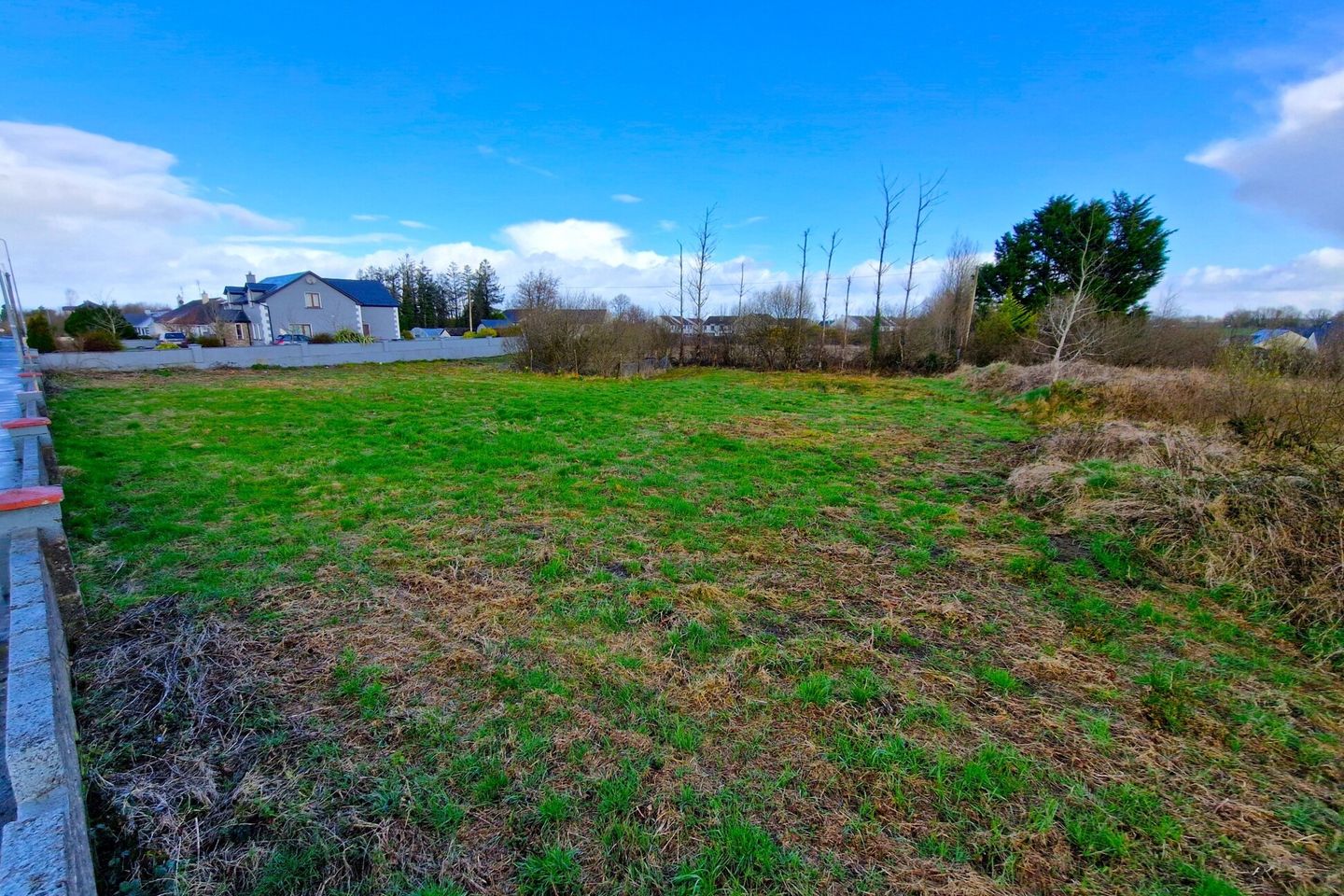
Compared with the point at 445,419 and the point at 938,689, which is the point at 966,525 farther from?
the point at 445,419

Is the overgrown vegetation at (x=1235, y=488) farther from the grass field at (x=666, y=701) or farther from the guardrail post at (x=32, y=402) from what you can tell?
the guardrail post at (x=32, y=402)

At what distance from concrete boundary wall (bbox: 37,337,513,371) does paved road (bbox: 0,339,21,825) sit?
271cm

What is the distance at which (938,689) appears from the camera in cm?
259

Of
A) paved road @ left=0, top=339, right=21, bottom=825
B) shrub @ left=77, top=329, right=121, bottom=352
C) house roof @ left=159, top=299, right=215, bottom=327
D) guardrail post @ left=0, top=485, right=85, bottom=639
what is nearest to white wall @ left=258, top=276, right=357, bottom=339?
house roof @ left=159, top=299, right=215, bottom=327

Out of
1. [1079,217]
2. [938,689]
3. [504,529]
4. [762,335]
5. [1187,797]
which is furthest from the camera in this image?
[762,335]

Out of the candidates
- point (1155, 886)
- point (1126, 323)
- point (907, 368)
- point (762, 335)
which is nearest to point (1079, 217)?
point (1126, 323)

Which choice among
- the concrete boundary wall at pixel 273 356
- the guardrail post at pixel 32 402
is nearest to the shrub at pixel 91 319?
the concrete boundary wall at pixel 273 356

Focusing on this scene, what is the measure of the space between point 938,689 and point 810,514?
2402 mm

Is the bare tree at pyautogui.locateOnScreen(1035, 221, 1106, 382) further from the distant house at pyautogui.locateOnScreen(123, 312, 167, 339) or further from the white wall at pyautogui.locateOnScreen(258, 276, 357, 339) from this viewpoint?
the distant house at pyautogui.locateOnScreen(123, 312, 167, 339)

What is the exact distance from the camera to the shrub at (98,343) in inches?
709

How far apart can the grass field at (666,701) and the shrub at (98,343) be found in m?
19.2

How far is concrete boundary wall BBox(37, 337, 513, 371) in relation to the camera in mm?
16484

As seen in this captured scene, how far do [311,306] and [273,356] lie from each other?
19.3 metres

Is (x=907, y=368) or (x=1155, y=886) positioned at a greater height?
(x=907, y=368)
